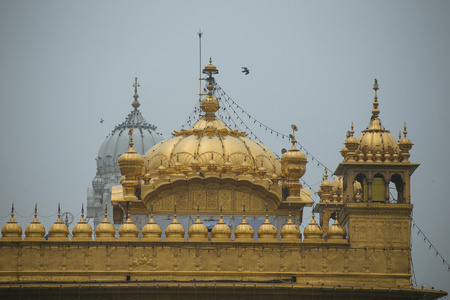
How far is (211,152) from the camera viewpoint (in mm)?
53531

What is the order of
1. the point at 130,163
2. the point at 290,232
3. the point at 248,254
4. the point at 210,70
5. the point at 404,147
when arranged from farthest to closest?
1. the point at 210,70
2. the point at 130,163
3. the point at 404,147
4. the point at 290,232
5. the point at 248,254

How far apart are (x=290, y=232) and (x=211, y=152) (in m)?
5.58

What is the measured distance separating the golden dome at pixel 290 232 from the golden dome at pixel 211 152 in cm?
397

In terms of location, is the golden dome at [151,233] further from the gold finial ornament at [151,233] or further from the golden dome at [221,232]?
the golden dome at [221,232]

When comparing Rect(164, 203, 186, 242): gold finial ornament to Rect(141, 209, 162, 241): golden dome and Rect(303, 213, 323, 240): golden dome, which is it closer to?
Rect(141, 209, 162, 241): golden dome

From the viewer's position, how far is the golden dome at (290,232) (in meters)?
49.2

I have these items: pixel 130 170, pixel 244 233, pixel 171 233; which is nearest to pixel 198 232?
pixel 171 233

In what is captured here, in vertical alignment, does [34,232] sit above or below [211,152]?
below

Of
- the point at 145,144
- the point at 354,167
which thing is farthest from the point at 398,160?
the point at 145,144

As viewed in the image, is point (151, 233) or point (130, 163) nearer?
point (151, 233)

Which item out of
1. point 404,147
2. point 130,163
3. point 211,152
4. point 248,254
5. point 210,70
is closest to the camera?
point 248,254

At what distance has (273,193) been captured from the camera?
5222 cm

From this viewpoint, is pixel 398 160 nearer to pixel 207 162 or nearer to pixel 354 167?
pixel 354 167

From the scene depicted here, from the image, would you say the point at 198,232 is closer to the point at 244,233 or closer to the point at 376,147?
the point at 244,233
